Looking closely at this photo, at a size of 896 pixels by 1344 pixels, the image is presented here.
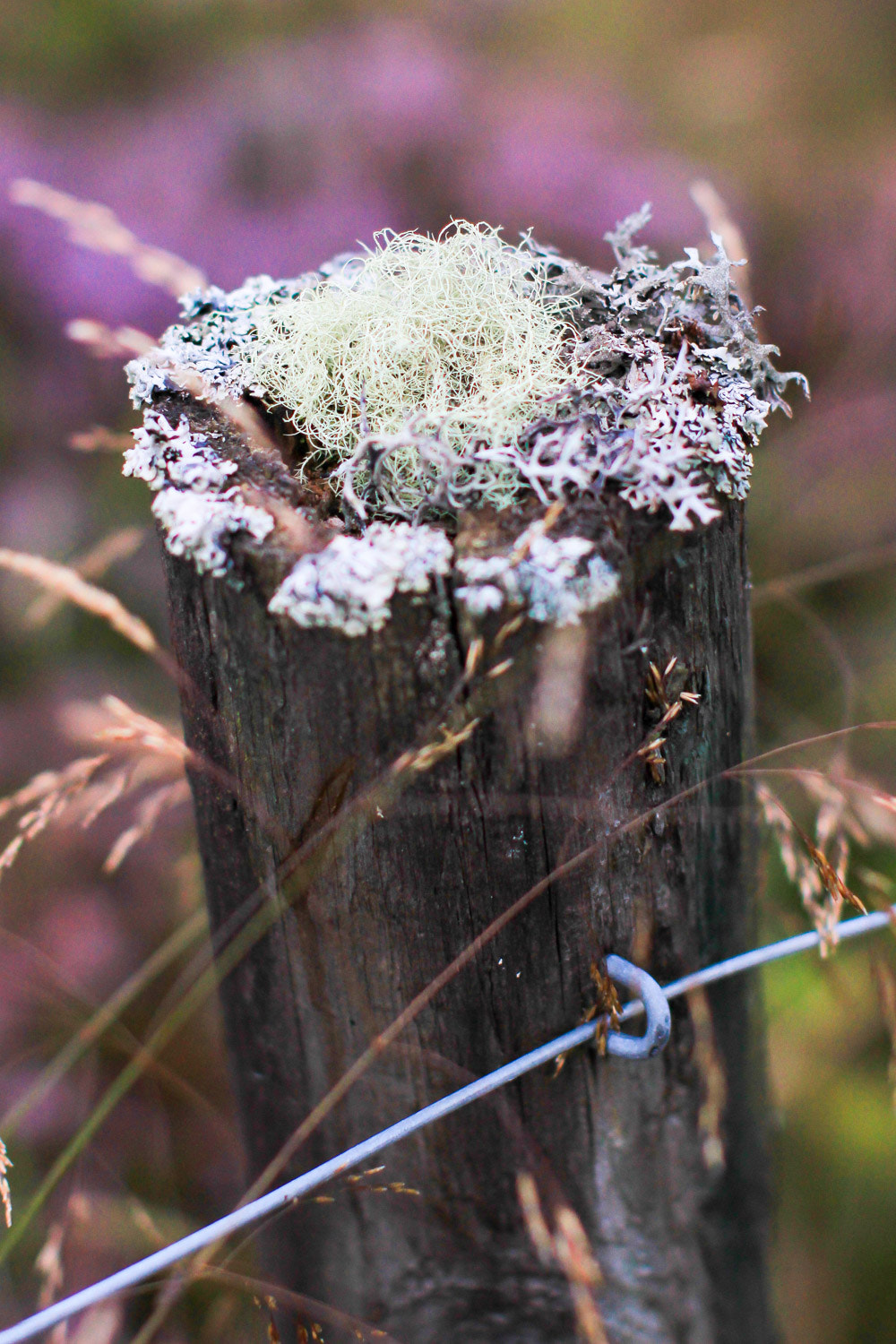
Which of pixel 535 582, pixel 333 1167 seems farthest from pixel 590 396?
pixel 333 1167

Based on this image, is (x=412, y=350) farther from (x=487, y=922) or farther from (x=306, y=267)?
(x=306, y=267)

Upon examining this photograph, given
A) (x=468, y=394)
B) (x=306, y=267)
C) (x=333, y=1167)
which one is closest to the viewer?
(x=333, y=1167)

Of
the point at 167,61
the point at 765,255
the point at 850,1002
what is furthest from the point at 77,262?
the point at 850,1002

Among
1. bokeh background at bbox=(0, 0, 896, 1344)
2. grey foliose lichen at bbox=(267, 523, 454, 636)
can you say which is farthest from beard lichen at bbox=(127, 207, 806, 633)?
bokeh background at bbox=(0, 0, 896, 1344)

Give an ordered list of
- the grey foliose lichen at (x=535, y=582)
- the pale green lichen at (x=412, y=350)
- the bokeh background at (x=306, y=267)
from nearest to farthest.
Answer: the grey foliose lichen at (x=535, y=582)
the pale green lichen at (x=412, y=350)
the bokeh background at (x=306, y=267)


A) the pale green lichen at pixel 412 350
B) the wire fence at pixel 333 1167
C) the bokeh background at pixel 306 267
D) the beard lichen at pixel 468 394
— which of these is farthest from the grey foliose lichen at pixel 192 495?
the bokeh background at pixel 306 267

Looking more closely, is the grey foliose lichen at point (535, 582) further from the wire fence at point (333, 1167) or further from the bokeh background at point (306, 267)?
the bokeh background at point (306, 267)

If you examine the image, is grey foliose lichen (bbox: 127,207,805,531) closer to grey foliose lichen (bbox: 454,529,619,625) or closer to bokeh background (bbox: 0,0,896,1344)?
grey foliose lichen (bbox: 454,529,619,625)
